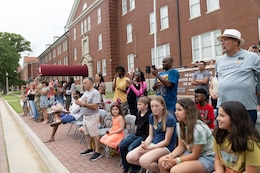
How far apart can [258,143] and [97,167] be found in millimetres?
3313

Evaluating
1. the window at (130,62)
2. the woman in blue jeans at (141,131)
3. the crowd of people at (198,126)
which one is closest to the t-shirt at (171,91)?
the crowd of people at (198,126)

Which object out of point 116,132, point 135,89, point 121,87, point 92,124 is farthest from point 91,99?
point 121,87

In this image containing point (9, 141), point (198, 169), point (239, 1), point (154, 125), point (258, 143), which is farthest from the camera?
point (239, 1)

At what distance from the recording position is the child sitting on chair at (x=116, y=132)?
16.0ft

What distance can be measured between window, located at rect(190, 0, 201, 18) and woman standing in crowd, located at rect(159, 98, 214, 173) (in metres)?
15.5

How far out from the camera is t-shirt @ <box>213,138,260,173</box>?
227 cm

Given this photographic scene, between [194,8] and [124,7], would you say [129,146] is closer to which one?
[194,8]

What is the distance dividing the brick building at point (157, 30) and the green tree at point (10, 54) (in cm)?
2420

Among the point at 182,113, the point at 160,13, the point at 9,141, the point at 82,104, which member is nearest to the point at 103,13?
the point at 160,13

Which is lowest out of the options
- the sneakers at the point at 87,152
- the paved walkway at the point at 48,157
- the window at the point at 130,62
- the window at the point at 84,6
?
the paved walkway at the point at 48,157

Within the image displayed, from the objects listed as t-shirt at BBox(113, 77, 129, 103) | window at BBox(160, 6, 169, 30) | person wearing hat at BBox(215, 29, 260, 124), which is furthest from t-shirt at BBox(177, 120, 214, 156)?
window at BBox(160, 6, 169, 30)

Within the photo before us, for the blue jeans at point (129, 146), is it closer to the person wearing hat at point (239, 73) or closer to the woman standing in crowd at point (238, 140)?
the person wearing hat at point (239, 73)

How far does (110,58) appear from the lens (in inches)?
1037

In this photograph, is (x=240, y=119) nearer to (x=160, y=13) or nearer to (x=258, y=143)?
(x=258, y=143)
